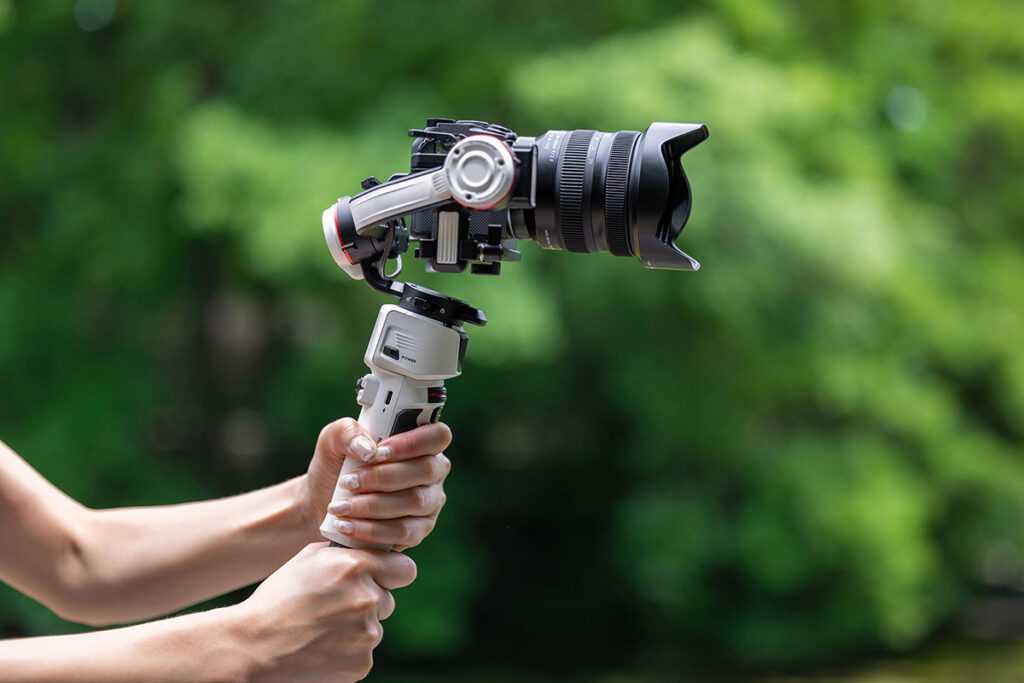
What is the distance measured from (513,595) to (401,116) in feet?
7.13

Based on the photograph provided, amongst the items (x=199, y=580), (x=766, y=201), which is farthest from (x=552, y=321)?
(x=199, y=580)

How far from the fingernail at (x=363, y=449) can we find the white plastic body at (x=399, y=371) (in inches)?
0.5

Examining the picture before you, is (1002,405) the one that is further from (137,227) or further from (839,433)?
(137,227)

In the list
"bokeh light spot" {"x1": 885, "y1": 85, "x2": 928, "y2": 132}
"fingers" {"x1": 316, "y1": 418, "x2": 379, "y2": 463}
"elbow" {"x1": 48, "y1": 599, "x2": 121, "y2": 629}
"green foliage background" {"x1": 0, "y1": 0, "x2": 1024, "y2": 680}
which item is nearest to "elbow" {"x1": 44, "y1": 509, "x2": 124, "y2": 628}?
"elbow" {"x1": 48, "y1": 599, "x2": 121, "y2": 629}

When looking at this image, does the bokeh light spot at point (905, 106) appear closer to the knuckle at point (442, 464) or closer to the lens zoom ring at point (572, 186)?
the lens zoom ring at point (572, 186)

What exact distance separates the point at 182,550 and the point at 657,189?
55cm

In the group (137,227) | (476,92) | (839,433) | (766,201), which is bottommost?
(839,433)

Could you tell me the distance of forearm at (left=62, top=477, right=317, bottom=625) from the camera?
2.97ft

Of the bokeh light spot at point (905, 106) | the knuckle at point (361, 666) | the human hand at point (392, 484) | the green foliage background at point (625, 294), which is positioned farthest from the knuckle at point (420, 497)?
the bokeh light spot at point (905, 106)

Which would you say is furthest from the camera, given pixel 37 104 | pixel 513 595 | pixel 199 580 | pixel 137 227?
pixel 513 595

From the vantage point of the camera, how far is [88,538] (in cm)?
94

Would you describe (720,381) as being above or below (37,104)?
below

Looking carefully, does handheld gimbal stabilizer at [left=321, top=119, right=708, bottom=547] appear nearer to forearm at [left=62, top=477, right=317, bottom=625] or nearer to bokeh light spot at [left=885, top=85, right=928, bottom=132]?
forearm at [left=62, top=477, right=317, bottom=625]

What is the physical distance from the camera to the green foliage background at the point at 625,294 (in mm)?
3102
